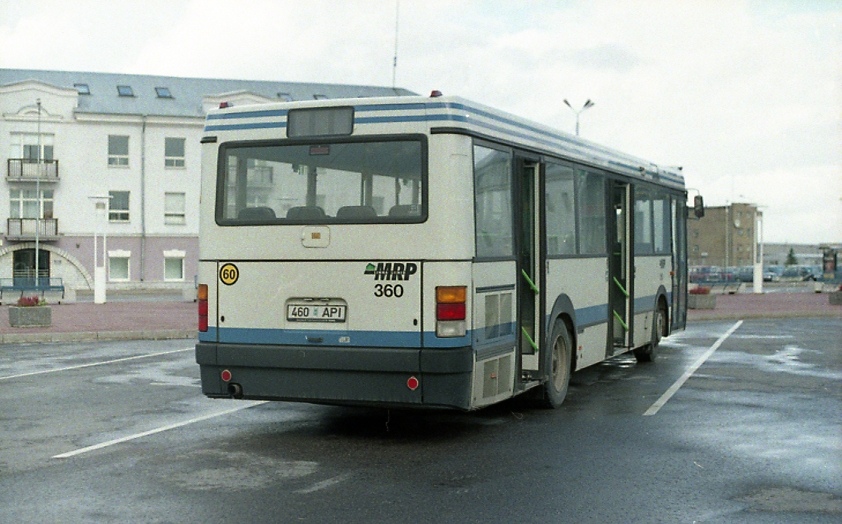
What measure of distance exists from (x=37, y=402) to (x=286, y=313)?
165 inches

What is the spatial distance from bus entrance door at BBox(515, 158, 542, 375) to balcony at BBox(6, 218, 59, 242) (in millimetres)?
55140

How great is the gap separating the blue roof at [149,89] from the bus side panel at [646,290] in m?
50.8

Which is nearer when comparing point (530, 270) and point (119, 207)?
point (530, 270)

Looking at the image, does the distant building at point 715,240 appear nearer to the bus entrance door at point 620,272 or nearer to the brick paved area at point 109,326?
the brick paved area at point 109,326

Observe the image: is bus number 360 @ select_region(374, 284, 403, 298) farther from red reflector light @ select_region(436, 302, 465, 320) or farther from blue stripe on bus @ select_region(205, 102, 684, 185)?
blue stripe on bus @ select_region(205, 102, 684, 185)

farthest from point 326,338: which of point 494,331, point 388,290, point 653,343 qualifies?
point 653,343

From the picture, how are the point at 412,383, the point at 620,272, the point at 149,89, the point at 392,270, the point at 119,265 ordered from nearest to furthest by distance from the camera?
the point at 412,383, the point at 392,270, the point at 620,272, the point at 119,265, the point at 149,89

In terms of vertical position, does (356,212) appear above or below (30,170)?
below

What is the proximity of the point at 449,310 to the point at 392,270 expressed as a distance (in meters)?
0.59

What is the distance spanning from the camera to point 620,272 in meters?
14.4

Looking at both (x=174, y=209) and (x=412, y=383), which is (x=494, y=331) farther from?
(x=174, y=209)

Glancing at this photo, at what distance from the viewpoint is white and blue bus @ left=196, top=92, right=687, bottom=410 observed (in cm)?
884

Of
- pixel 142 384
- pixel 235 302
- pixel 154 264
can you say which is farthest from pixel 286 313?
pixel 154 264

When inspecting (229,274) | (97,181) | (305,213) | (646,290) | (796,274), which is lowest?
(796,274)
